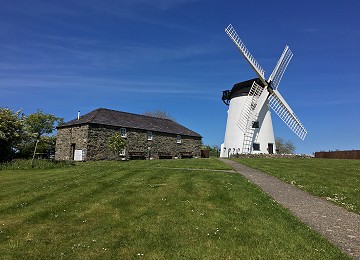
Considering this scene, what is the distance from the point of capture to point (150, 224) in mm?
9359

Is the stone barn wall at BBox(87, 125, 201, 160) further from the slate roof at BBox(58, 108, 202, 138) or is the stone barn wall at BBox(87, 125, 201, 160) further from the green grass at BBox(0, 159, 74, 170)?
the green grass at BBox(0, 159, 74, 170)

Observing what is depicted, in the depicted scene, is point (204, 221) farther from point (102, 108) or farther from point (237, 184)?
point (102, 108)

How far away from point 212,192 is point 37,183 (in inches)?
371

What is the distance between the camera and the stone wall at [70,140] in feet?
132

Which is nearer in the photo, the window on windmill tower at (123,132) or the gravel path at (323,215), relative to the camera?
the gravel path at (323,215)

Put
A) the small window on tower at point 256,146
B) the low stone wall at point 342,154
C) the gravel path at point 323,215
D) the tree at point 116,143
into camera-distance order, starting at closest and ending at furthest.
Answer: the gravel path at point 323,215 → the tree at point 116,143 → the small window on tower at point 256,146 → the low stone wall at point 342,154

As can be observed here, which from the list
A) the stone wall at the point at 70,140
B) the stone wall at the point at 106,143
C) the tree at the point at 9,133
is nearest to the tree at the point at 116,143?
the stone wall at the point at 106,143

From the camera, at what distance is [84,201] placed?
12.0 m

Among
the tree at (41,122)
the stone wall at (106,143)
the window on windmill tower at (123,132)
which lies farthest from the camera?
the tree at (41,122)

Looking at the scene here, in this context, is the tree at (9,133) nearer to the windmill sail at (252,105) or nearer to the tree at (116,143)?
the tree at (116,143)

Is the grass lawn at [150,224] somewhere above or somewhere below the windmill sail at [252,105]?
below

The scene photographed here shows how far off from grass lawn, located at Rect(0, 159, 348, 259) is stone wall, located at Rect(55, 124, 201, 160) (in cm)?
2537

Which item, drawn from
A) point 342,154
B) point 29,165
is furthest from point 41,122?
point 342,154

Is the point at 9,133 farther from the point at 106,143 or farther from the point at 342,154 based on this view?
the point at 342,154
